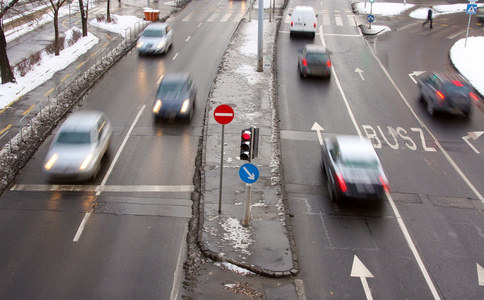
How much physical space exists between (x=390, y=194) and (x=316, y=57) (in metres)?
13.1

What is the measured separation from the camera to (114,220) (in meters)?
13.4

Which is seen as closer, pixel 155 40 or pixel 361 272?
pixel 361 272

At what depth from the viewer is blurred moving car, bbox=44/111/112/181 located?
590 inches

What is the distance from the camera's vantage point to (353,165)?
14289mm

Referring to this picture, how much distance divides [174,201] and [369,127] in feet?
33.7

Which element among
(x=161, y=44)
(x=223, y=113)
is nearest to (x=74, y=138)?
(x=223, y=113)

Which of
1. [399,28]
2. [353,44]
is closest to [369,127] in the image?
[353,44]

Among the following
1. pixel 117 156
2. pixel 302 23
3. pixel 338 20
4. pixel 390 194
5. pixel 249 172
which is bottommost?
pixel 390 194

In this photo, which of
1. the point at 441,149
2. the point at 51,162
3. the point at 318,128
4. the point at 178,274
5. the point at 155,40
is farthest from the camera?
the point at 155,40

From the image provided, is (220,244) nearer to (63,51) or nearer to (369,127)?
(369,127)

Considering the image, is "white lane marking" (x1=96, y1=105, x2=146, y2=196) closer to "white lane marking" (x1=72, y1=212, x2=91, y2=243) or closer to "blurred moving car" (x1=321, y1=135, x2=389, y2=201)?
"white lane marking" (x1=72, y1=212, x2=91, y2=243)

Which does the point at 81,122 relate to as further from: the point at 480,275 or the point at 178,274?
the point at 480,275

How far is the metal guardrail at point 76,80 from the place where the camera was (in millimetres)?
20031

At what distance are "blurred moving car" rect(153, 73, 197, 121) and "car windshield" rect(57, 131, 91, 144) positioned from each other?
15.8 feet
